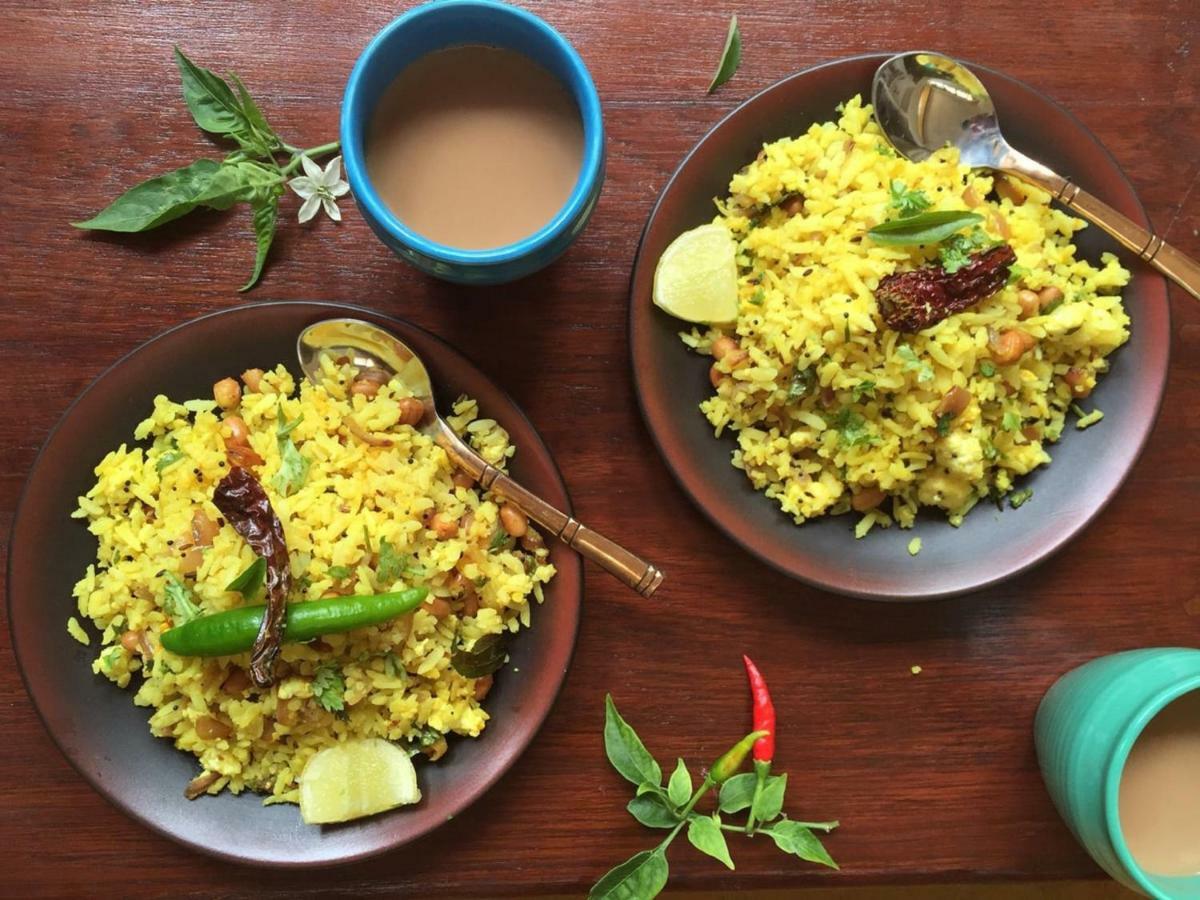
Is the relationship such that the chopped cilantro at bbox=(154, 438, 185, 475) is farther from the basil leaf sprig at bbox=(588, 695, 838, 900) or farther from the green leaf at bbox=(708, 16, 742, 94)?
the green leaf at bbox=(708, 16, 742, 94)

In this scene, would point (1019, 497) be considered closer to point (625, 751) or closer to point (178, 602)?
point (625, 751)

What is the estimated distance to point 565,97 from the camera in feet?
4.55

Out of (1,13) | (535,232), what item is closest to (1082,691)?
(535,232)

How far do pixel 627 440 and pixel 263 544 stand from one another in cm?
60

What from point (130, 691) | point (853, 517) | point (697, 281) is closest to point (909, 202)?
point (697, 281)

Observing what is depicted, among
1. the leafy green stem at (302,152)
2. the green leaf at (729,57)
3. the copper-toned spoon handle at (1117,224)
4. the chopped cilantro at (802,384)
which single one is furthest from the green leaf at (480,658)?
the copper-toned spoon handle at (1117,224)

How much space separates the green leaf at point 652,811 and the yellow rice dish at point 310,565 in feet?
0.93

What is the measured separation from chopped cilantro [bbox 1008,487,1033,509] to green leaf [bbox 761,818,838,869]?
0.62 meters

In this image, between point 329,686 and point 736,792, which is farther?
point 736,792

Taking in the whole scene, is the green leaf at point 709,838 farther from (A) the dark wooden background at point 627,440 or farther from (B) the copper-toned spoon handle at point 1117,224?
(B) the copper-toned spoon handle at point 1117,224

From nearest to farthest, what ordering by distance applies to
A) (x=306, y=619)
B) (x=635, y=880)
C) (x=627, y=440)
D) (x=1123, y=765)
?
(x=306, y=619), (x=1123, y=765), (x=635, y=880), (x=627, y=440)

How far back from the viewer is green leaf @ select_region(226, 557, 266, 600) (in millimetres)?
1318

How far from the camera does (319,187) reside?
1591 mm

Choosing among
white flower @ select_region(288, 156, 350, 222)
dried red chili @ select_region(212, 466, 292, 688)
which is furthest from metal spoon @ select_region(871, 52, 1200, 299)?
dried red chili @ select_region(212, 466, 292, 688)
